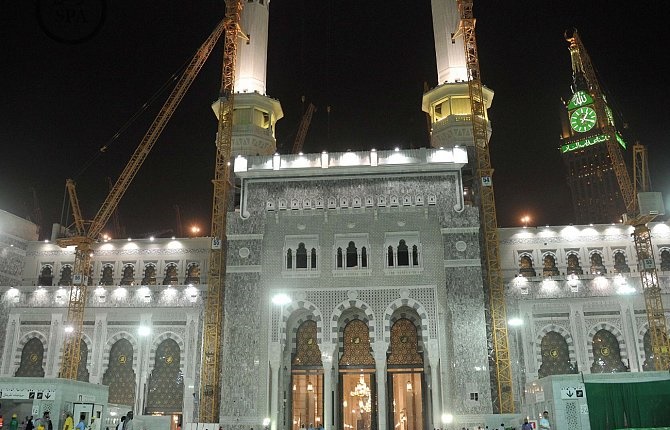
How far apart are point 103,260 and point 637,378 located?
30831mm

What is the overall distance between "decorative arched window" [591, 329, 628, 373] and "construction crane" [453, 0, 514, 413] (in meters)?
5.37

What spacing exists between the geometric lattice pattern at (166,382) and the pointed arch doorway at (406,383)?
1173 centimetres

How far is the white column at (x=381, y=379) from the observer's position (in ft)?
99.8

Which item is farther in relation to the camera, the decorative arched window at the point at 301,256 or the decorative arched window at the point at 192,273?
the decorative arched window at the point at 192,273

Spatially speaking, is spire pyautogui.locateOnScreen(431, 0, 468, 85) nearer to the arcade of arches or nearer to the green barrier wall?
the arcade of arches

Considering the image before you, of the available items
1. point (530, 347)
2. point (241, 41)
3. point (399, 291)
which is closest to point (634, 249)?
point (530, 347)

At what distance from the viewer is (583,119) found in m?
98.6

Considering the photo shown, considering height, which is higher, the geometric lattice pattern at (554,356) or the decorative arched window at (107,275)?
the decorative arched window at (107,275)

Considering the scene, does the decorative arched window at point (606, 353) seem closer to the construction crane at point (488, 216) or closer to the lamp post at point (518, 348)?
the lamp post at point (518, 348)

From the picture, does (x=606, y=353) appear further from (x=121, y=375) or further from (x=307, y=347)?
(x=121, y=375)

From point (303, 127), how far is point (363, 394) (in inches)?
1220

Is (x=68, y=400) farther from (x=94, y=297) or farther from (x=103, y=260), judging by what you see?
(x=103, y=260)

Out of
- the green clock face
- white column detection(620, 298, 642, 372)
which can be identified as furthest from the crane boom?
the green clock face

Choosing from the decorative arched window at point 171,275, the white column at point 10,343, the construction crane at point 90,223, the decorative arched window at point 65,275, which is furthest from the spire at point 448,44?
the white column at point 10,343
